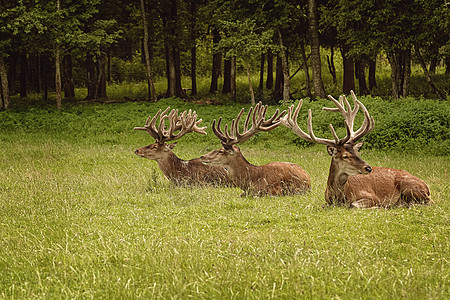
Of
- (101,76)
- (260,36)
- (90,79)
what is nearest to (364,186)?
(260,36)

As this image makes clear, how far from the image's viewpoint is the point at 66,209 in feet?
23.7

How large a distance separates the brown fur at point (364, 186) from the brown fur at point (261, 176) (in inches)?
53.2

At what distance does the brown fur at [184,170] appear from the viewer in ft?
31.2

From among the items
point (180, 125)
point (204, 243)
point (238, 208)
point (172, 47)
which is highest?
point (172, 47)

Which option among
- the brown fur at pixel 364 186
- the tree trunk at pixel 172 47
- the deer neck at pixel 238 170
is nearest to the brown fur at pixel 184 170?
the deer neck at pixel 238 170

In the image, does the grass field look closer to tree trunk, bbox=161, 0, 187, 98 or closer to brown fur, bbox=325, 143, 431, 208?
brown fur, bbox=325, 143, 431, 208

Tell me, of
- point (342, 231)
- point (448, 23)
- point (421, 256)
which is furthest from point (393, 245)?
point (448, 23)

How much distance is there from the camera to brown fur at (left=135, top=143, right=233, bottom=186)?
9.51m

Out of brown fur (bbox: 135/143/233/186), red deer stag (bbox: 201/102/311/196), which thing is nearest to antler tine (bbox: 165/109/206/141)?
brown fur (bbox: 135/143/233/186)

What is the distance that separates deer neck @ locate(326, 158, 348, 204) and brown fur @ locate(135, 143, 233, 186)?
8.74ft

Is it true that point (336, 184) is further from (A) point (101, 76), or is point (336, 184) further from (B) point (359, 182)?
(A) point (101, 76)

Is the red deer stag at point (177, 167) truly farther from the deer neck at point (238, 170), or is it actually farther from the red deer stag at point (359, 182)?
the red deer stag at point (359, 182)

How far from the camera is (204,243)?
210 inches

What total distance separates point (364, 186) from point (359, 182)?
0.30 feet
